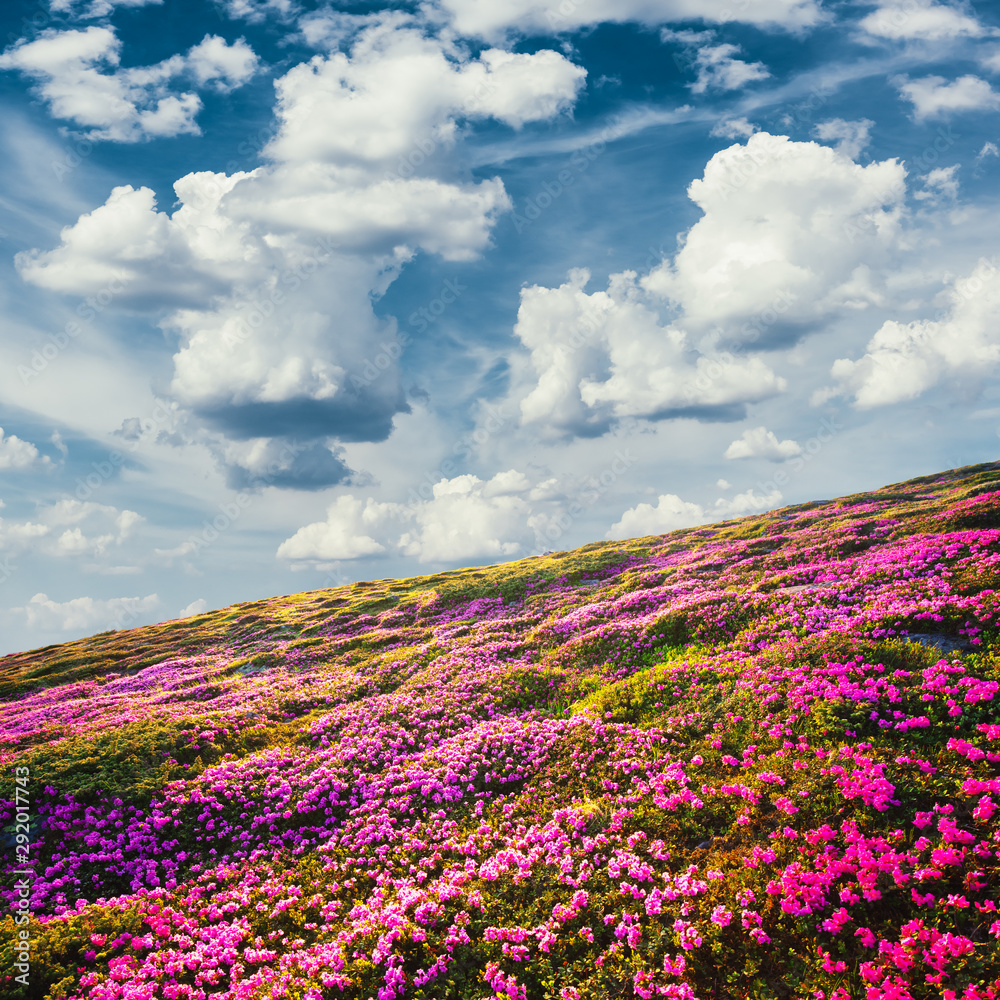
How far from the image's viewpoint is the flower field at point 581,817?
28.2 ft

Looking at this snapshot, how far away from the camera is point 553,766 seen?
607 inches

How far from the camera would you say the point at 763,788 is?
11.7 meters

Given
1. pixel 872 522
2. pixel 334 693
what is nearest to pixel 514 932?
pixel 334 693

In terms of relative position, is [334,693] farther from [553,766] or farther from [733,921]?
[733,921]

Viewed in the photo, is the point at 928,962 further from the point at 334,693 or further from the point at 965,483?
the point at 965,483

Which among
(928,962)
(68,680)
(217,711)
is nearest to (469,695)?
(217,711)

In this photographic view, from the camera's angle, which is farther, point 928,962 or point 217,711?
point 217,711

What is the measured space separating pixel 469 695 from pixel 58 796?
43.2 ft

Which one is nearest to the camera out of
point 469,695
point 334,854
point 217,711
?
point 334,854

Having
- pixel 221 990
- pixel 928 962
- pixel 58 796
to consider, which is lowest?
pixel 221 990

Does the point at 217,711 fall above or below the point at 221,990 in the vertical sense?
above

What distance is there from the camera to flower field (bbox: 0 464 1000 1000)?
338 inches

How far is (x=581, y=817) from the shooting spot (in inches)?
499

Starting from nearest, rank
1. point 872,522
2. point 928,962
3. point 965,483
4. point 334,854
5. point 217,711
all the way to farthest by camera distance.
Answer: point 928,962, point 334,854, point 217,711, point 872,522, point 965,483
